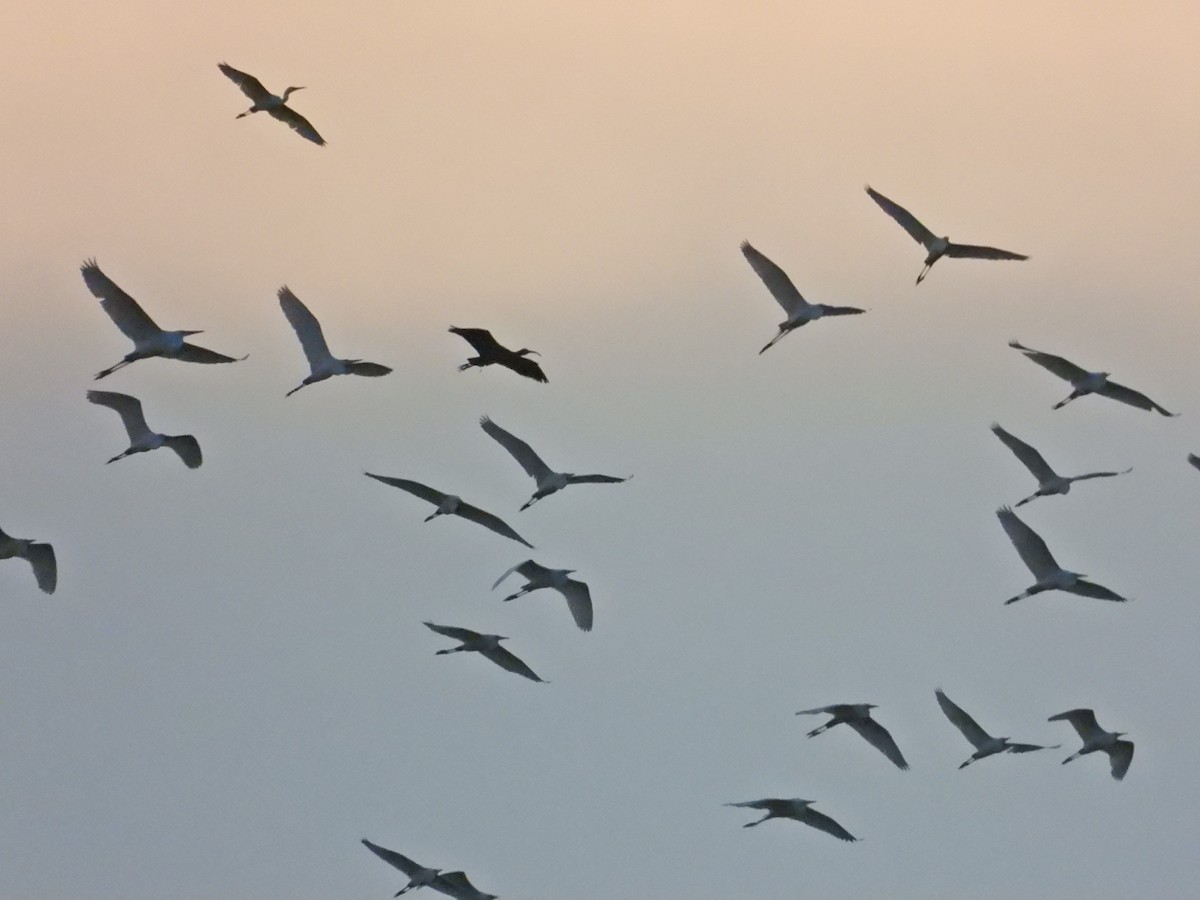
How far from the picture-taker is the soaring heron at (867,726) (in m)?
70.9

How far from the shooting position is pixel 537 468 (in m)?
69.2

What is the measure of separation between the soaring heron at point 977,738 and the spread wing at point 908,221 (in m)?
10.2

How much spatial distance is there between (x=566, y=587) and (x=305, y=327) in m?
7.89

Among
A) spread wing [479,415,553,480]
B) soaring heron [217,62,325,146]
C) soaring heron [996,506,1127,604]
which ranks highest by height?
soaring heron [217,62,325,146]

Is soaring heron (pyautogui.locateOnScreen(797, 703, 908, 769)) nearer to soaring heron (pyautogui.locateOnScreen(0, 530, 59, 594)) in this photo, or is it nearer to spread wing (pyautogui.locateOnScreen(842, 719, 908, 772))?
spread wing (pyautogui.locateOnScreen(842, 719, 908, 772))

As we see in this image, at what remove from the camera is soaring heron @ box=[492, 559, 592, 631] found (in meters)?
70.2

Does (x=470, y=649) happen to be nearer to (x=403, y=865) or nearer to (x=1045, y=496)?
(x=403, y=865)

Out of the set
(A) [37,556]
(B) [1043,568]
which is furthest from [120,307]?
(B) [1043,568]

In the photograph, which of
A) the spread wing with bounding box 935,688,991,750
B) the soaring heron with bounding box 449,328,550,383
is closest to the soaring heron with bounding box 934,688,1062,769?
the spread wing with bounding box 935,688,991,750

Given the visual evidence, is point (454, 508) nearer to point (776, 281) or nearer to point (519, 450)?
point (519, 450)

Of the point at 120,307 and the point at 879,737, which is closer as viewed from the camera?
the point at 120,307

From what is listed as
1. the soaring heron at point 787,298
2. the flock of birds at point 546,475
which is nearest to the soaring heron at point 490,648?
the flock of birds at point 546,475

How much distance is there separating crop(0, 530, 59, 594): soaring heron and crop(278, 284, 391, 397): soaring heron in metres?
6.82

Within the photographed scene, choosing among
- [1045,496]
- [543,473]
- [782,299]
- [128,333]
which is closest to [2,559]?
[128,333]
